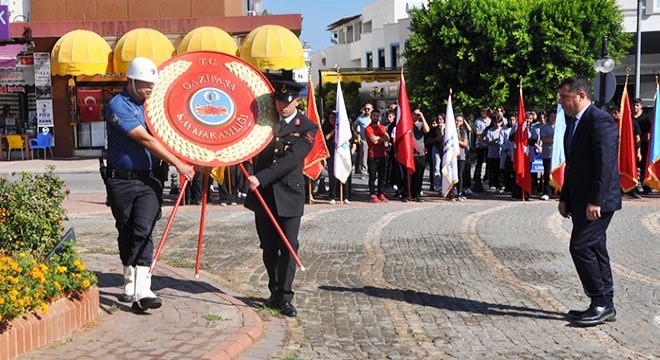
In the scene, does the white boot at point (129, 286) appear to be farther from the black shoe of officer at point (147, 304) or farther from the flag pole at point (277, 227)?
the flag pole at point (277, 227)

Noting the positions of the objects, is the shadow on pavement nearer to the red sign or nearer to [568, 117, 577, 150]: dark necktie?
[568, 117, 577, 150]: dark necktie

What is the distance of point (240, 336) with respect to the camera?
6273mm

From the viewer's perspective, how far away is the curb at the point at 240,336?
19.1 ft

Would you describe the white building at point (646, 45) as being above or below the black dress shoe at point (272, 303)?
above

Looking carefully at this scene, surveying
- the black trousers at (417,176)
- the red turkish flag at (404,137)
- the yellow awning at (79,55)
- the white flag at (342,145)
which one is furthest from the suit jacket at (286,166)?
the yellow awning at (79,55)

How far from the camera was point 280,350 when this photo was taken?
6285mm

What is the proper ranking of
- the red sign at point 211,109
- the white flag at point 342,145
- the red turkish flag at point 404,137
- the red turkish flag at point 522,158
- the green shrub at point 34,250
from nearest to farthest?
1. the green shrub at point 34,250
2. the red sign at point 211,109
3. the white flag at point 342,145
4. the red turkish flag at point 404,137
5. the red turkish flag at point 522,158

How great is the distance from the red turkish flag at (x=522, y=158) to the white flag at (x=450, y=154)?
1.20 m

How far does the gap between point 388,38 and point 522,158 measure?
4220cm

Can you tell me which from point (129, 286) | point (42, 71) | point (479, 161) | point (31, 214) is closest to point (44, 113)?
point (42, 71)

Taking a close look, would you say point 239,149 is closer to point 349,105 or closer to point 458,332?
point 458,332

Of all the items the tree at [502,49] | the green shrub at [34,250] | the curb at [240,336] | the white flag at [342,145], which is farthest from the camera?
the tree at [502,49]

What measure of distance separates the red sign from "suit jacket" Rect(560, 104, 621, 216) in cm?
259

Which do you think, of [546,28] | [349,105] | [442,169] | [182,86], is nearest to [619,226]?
[442,169]
